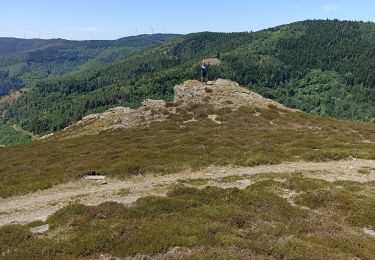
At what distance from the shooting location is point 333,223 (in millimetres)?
20859

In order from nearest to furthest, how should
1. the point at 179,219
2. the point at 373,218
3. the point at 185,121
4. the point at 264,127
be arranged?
the point at 179,219 < the point at 373,218 < the point at 264,127 < the point at 185,121

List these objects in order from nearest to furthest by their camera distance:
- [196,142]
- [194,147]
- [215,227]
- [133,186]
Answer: [215,227] → [133,186] → [194,147] → [196,142]

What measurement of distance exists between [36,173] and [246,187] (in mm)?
20672

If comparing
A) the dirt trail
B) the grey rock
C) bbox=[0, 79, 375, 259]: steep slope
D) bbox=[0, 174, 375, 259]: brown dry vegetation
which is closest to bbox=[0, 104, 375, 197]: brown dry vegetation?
bbox=[0, 79, 375, 259]: steep slope

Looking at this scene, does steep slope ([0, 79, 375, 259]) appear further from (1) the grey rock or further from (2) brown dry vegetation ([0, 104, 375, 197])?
(2) brown dry vegetation ([0, 104, 375, 197])

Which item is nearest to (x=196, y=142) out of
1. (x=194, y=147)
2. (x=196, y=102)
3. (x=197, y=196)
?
(x=194, y=147)

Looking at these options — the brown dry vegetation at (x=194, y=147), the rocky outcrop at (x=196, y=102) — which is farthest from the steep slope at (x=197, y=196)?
the rocky outcrop at (x=196, y=102)

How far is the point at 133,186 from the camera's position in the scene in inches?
1190

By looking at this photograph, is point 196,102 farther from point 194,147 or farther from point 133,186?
point 133,186

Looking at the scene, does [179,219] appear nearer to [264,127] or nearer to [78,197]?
[78,197]

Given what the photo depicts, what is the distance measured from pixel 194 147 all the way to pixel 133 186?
13379 millimetres

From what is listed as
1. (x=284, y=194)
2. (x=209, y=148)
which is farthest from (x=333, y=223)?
(x=209, y=148)

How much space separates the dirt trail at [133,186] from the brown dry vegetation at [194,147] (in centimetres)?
145

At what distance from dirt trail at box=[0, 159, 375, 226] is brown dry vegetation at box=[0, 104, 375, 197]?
145 cm
